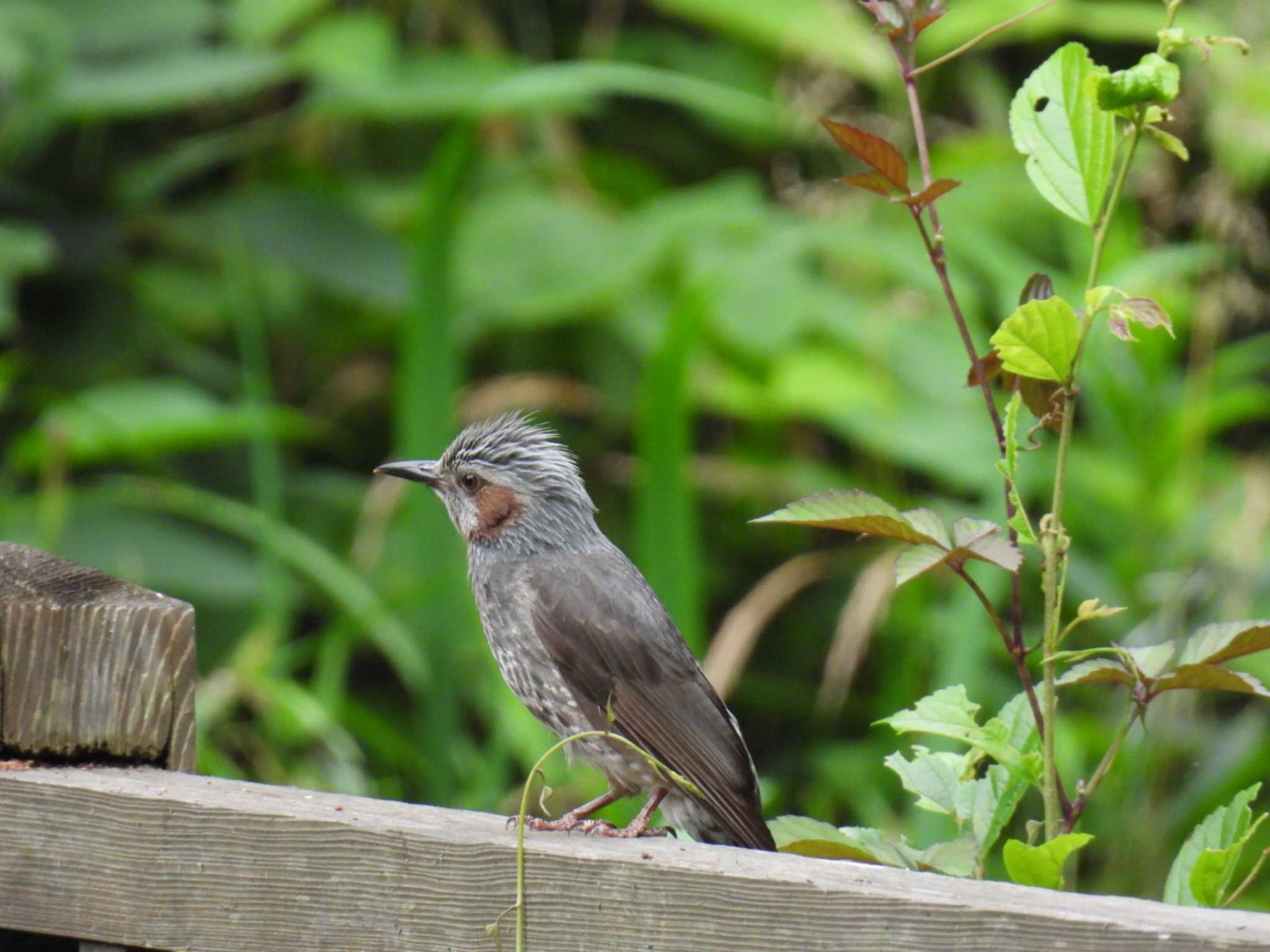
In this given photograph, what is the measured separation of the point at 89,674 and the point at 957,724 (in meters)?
0.96

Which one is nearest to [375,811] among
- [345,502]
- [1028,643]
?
[1028,643]

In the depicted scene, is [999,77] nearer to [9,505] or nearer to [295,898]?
[9,505]

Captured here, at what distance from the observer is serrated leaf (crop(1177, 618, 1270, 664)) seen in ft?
4.58

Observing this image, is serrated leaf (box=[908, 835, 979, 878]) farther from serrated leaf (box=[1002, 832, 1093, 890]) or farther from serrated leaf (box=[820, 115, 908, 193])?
serrated leaf (box=[820, 115, 908, 193])

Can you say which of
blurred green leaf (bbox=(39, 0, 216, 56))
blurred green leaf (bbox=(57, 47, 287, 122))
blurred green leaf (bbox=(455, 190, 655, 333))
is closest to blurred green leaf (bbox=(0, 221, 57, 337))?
blurred green leaf (bbox=(57, 47, 287, 122))

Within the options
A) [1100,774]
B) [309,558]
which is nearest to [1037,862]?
[1100,774]

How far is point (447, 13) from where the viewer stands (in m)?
5.49

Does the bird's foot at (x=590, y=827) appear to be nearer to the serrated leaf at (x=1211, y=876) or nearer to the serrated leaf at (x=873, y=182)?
the serrated leaf at (x=1211, y=876)

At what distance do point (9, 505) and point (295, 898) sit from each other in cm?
283

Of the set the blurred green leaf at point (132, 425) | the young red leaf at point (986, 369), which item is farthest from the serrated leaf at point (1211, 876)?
the blurred green leaf at point (132, 425)

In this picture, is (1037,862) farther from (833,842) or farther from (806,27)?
(806,27)

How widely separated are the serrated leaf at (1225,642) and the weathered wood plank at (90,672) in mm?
1077

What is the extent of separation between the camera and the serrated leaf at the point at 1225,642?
1.40 metres

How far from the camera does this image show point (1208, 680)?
1416 millimetres
